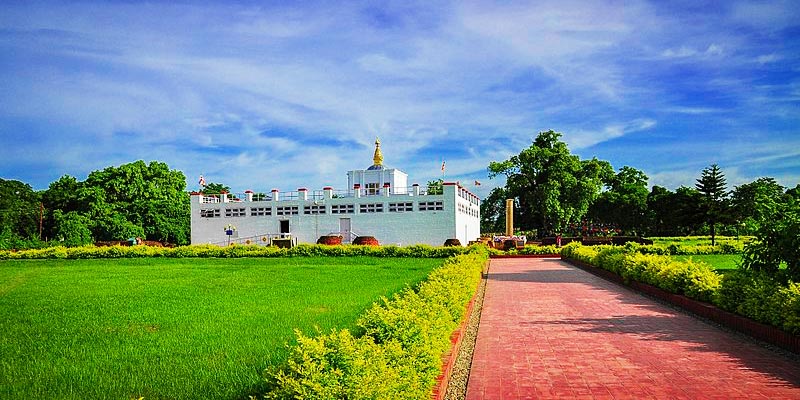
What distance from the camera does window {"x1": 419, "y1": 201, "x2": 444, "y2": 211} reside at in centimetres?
4075

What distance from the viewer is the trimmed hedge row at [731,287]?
24.8ft

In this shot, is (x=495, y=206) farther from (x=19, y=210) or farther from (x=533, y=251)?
(x=19, y=210)

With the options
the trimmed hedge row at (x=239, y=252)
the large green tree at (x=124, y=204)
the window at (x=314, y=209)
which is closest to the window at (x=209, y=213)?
the large green tree at (x=124, y=204)

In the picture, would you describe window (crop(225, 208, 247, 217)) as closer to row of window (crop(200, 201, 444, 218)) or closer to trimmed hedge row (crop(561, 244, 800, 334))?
row of window (crop(200, 201, 444, 218))

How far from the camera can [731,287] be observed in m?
9.36

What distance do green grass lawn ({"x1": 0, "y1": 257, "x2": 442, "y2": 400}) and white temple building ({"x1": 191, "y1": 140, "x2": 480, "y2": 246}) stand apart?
22.8 metres

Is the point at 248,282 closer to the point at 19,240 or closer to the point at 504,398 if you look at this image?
the point at 504,398

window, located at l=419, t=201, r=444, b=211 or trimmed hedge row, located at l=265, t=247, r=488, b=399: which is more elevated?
window, located at l=419, t=201, r=444, b=211

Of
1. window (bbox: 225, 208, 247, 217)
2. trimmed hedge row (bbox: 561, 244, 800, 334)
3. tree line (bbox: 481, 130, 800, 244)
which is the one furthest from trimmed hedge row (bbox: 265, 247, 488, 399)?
window (bbox: 225, 208, 247, 217)

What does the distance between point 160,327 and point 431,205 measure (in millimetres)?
32514

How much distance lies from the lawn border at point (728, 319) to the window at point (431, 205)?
26.2m

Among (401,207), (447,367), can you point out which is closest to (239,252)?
(401,207)

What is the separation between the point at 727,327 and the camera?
355 inches

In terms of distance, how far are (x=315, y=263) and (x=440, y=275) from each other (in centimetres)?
1449
